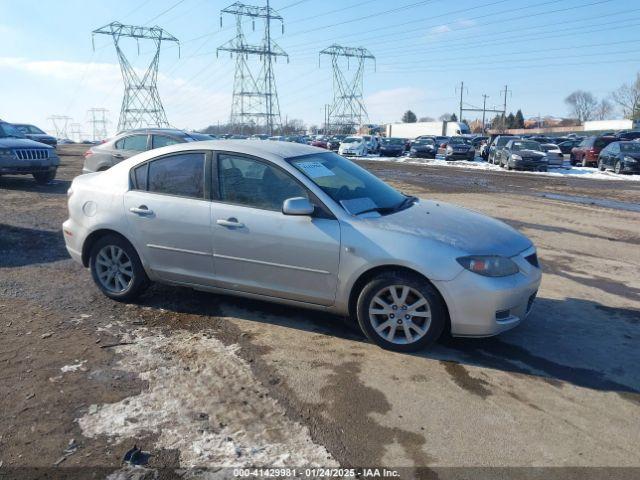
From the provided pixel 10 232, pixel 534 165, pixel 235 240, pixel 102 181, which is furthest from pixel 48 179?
pixel 534 165

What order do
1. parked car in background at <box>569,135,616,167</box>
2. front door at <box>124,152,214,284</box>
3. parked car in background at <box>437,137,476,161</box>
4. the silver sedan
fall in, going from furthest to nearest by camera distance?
parked car in background at <box>437,137,476,161</box> < parked car in background at <box>569,135,616,167</box> < front door at <box>124,152,214,284</box> < the silver sedan

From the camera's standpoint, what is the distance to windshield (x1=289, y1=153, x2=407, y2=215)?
462cm

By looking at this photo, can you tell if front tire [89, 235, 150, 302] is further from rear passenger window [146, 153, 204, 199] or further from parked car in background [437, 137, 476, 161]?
parked car in background [437, 137, 476, 161]

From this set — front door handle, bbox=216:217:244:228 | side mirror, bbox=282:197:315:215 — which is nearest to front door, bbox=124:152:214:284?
front door handle, bbox=216:217:244:228

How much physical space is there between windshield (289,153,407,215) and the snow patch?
155cm

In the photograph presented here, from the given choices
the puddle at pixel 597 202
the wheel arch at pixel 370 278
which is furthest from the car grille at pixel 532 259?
the puddle at pixel 597 202

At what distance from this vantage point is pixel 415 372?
3.94 metres

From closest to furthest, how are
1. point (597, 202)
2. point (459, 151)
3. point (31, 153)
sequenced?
point (597, 202)
point (31, 153)
point (459, 151)

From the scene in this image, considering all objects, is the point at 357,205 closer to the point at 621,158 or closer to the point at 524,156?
the point at 621,158

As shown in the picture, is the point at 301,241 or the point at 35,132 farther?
the point at 35,132

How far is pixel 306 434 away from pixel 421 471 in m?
0.70

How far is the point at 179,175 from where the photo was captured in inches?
200

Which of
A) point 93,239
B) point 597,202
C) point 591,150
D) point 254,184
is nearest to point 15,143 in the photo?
point 93,239

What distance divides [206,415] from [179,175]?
250 centimetres
